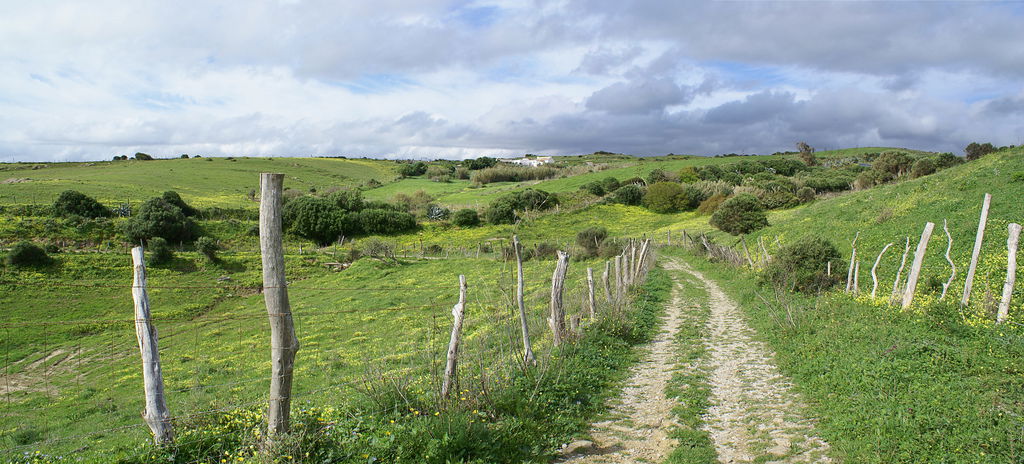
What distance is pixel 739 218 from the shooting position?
3972 centimetres

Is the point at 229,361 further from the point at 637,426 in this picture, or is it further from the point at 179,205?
the point at 179,205

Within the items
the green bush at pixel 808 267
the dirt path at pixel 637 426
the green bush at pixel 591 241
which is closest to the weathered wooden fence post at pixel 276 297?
the dirt path at pixel 637 426

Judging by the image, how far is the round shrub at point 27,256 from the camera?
116 ft

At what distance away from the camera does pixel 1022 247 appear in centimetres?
1423

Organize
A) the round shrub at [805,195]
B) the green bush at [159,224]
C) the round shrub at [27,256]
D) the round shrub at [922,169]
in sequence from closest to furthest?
the round shrub at [27,256]
the green bush at [159,224]
the round shrub at [922,169]
the round shrub at [805,195]

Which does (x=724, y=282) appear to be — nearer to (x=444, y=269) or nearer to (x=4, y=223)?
(x=444, y=269)

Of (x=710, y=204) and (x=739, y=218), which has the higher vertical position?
(x=710, y=204)

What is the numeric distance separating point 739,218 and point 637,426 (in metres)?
35.9

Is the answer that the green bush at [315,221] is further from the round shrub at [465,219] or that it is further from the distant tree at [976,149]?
the distant tree at [976,149]

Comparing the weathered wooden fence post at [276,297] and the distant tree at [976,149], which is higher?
the distant tree at [976,149]

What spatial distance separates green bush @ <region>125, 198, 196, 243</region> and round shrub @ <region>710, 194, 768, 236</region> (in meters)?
48.6

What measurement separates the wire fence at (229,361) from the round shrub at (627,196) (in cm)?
4549

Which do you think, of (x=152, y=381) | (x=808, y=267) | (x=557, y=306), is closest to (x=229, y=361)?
(x=557, y=306)

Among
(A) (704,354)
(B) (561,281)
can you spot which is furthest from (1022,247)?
(B) (561,281)
